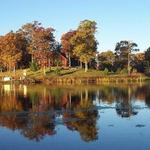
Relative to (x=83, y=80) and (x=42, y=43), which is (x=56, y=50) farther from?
(x=83, y=80)

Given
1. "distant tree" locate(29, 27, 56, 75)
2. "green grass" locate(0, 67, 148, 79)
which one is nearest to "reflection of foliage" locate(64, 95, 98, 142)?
"green grass" locate(0, 67, 148, 79)

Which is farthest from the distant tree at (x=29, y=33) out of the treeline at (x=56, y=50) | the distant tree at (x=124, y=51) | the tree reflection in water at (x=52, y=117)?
the tree reflection in water at (x=52, y=117)

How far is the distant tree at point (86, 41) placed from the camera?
103688mm

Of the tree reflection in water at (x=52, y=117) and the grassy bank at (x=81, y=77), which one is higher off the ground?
the grassy bank at (x=81, y=77)

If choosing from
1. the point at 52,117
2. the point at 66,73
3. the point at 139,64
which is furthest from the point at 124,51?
the point at 52,117

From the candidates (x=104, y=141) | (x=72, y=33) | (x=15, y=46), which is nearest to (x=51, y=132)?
(x=104, y=141)

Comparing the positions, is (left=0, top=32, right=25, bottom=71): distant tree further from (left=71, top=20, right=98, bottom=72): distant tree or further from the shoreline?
(left=71, top=20, right=98, bottom=72): distant tree

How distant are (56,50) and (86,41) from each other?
12.2 metres

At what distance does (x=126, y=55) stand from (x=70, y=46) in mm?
17941

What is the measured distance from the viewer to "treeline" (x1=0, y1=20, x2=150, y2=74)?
4119 inches

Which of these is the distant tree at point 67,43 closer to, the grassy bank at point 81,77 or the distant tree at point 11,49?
the distant tree at point 11,49

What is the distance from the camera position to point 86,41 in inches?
4129

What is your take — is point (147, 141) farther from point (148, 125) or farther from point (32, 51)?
point (32, 51)

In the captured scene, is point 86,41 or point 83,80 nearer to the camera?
point 83,80
